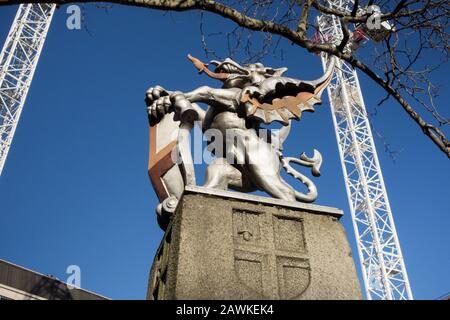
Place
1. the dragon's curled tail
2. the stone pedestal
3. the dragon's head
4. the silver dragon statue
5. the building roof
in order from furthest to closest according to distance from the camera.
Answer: the building roof < the dragon's head < the dragon's curled tail < the silver dragon statue < the stone pedestal

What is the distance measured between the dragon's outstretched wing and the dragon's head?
0.27 metres

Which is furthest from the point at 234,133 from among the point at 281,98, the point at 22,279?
the point at 22,279

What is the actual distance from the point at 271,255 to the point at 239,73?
2.27 m

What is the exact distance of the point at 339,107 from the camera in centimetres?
2844

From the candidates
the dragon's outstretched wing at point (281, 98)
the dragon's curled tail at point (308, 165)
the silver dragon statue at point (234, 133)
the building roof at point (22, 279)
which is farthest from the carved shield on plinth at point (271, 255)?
the building roof at point (22, 279)

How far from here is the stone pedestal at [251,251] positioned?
324 cm

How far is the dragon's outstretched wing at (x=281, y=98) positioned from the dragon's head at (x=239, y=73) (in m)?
0.27

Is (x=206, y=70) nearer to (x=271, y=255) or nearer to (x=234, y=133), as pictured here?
(x=234, y=133)

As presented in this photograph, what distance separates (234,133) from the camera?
452cm

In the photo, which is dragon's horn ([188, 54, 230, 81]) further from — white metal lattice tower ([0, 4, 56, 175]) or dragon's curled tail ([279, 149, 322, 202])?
white metal lattice tower ([0, 4, 56, 175])

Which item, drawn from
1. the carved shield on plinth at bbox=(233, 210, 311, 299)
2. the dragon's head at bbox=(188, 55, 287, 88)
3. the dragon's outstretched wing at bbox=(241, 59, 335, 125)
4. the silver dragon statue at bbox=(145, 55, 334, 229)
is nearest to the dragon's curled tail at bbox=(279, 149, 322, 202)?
the silver dragon statue at bbox=(145, 55, 334, 229)

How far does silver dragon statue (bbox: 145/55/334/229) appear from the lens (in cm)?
431
